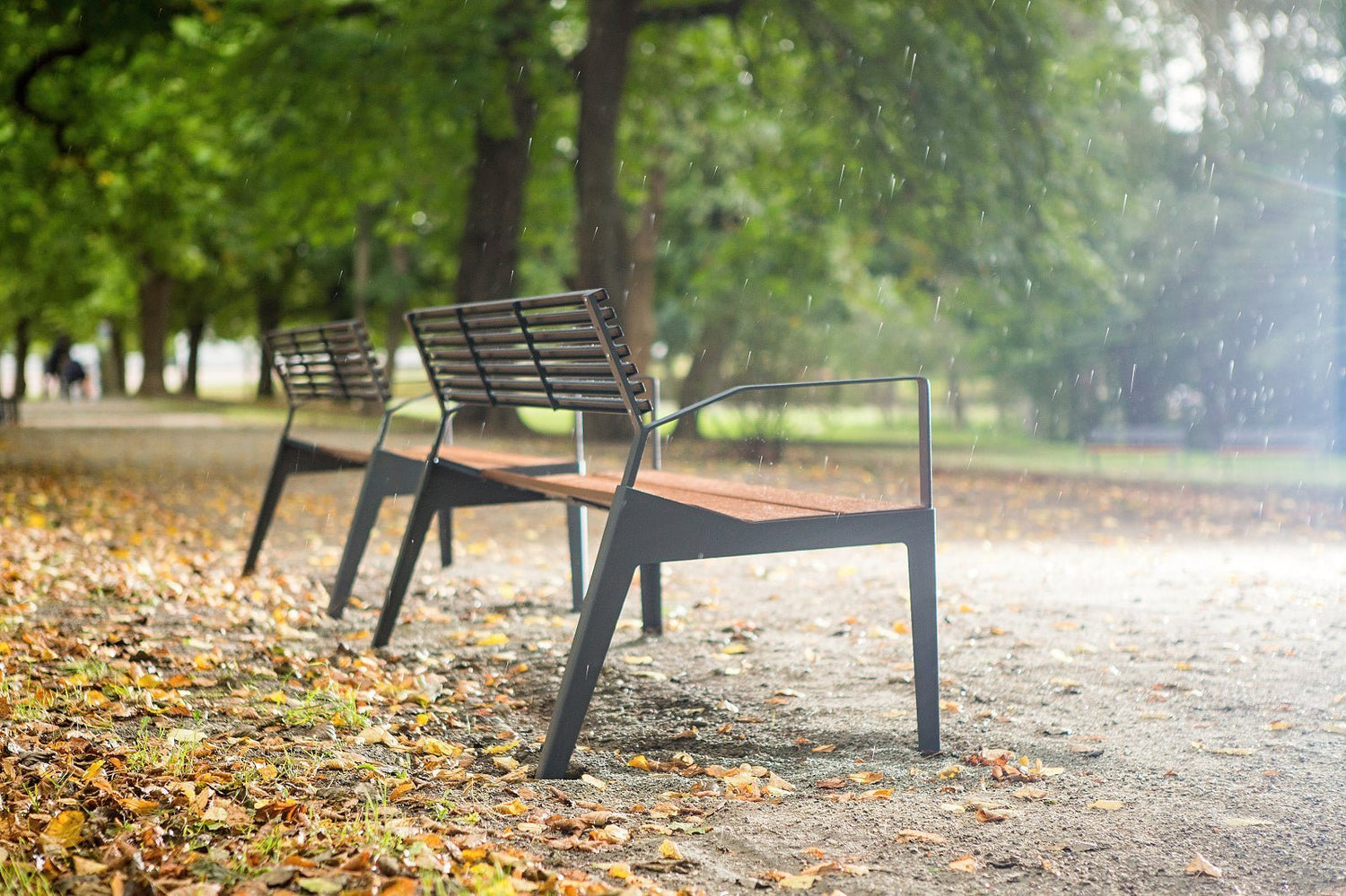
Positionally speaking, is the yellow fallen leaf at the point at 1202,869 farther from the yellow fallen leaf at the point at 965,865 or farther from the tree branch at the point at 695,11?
the tree branch at the point at 695,11

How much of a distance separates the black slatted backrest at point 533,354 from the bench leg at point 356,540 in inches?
25.0

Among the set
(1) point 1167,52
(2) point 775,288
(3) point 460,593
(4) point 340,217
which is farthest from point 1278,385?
(3) point 460,593

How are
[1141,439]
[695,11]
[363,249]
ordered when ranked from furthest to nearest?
[363,249] < [695,11] < [1141,439]

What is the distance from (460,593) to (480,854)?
12.2 ft

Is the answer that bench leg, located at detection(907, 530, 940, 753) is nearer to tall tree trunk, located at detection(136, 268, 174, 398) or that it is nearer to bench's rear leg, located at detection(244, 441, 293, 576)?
bench's rear leg, located at detection(244, 441, 293, 576)

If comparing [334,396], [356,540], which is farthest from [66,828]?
[334,396]

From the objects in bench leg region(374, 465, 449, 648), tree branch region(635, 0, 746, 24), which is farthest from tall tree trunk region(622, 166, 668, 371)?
bench leg region(374, 465, 449, 648)

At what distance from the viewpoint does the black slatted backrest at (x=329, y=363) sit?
603 cm

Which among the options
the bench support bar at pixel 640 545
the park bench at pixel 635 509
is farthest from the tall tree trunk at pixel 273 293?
the bench support bar at pixel 640 545

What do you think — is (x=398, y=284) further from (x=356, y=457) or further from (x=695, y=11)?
(x=356, y=457)

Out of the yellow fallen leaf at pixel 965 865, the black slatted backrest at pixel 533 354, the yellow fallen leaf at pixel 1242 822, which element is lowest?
the yellow fallen leaf at pixel 1242 822

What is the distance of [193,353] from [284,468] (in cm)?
3803

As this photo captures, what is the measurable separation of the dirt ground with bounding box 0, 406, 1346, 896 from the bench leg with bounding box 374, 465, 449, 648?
147 millimetres

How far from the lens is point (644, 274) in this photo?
19.9 metres
